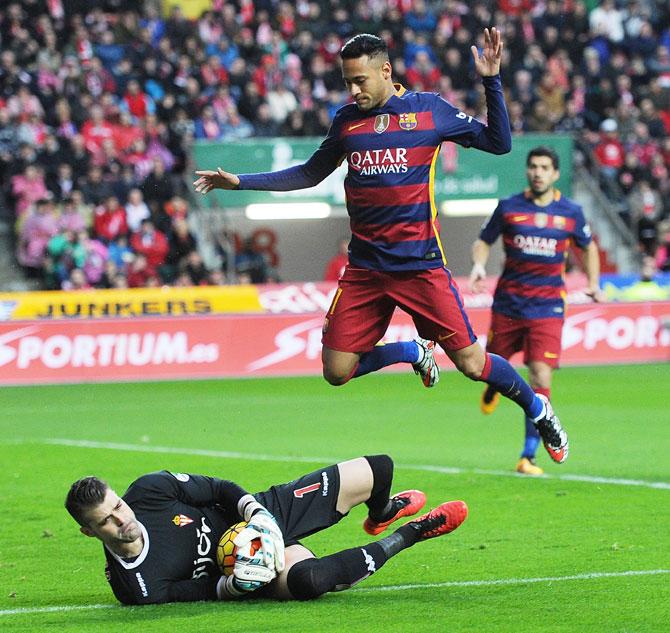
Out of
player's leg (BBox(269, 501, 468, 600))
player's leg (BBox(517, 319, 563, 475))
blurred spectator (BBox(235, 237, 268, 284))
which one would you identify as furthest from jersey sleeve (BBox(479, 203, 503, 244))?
blurred spectator (BBox(235, 237, 268, 284))

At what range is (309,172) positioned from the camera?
336 inches

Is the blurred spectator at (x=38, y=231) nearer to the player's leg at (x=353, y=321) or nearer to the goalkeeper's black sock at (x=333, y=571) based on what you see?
the player's leg at (x=353, y=321)

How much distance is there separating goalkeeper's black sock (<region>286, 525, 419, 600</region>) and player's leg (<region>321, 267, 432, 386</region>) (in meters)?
1.92

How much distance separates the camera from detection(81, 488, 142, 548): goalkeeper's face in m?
6.14

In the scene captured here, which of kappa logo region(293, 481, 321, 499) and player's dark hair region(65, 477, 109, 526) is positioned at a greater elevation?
player's dark hair region(65, 477, 109, 526)

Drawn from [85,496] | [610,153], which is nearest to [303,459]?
[85,496]

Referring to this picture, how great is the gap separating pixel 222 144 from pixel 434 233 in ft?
53.6

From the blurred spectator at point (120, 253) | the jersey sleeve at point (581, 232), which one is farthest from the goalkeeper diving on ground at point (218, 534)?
the blurred spectator at point (120, 253)

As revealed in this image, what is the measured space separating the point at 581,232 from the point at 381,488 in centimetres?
495

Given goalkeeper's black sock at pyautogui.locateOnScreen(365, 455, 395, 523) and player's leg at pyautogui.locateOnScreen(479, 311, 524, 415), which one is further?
player's leg at pyautogui.locateOnScreen(479, 311, 524, 415)

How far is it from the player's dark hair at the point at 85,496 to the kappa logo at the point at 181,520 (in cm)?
53

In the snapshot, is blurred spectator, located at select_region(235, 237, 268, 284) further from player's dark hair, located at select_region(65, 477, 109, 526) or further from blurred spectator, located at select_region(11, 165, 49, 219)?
player's dark hair, located at select_region(65, 477, 109, 526)

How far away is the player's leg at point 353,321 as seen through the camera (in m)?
8.38

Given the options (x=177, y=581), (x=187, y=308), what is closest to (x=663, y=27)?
(x=187, y=308)
